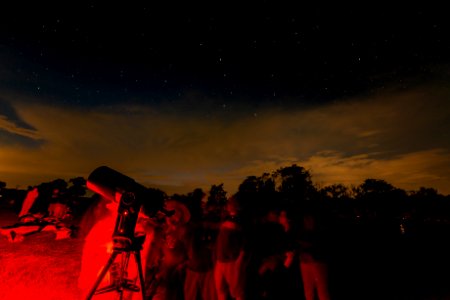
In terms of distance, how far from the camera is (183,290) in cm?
565

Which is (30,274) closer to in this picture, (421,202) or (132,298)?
(132,298)

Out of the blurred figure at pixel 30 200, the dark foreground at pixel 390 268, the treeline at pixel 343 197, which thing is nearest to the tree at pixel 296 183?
the treeline at pixel 343 197

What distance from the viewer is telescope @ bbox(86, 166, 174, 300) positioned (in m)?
2.32

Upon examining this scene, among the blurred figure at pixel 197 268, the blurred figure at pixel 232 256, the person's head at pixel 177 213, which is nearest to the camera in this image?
the blurred figure at pixel 232 256

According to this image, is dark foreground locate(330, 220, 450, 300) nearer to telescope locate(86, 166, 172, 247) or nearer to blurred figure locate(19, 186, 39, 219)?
telescope locate(86, 166, 172, 247)

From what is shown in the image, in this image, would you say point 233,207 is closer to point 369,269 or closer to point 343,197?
point 369,269

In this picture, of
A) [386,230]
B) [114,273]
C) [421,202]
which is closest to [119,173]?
[114,273]

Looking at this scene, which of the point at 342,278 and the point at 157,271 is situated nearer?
the point at 157,271

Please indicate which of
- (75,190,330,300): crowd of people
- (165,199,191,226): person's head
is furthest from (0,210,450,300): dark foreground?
(165,199,191,226): person's head

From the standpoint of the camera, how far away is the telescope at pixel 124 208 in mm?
2316

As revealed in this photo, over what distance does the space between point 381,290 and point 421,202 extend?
137 ft

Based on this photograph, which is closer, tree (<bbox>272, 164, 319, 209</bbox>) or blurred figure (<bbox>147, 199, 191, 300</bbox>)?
blurred figure (<bbox>147, 199, 191, 300</bbox>)

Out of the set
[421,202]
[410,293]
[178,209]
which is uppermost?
[421,202]

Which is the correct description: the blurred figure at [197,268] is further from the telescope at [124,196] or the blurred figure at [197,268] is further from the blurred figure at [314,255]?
the telescope at [124,196]
